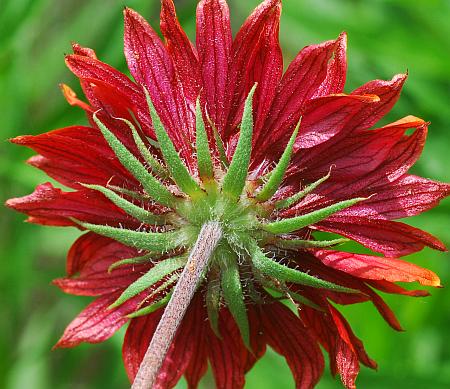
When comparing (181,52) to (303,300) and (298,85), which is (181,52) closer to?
(298,85)

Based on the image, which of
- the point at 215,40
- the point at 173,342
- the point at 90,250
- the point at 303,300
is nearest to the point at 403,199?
the point at 303,300

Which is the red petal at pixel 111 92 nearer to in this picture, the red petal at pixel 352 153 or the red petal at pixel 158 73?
the red petal at pixel 158 73

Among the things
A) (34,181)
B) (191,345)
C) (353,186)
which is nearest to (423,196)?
(353,186)

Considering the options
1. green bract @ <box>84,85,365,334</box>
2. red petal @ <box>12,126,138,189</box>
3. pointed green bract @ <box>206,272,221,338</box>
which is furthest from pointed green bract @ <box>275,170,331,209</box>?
red petal @ <box>12,126,138,189</box>

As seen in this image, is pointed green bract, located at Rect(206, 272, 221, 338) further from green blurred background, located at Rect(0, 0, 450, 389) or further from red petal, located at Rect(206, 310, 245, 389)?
green blurred background, located at Rect(0, 0, 450, 389)

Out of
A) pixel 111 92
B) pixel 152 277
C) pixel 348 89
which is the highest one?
pixel 348 89
